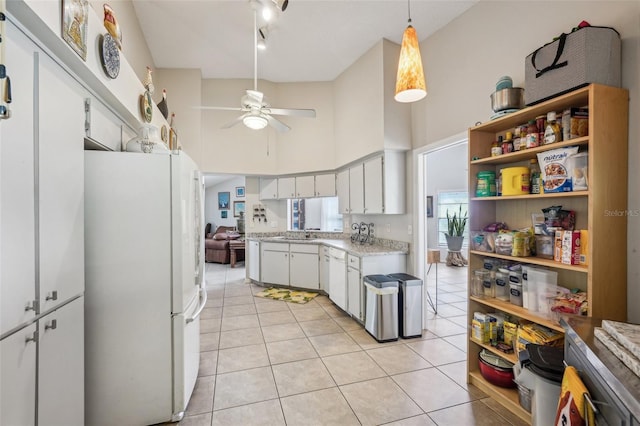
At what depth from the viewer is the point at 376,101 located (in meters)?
3.73

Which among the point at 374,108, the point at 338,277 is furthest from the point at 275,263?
the point at 374,108

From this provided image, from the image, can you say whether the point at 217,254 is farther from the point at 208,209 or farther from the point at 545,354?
the point at 545,354

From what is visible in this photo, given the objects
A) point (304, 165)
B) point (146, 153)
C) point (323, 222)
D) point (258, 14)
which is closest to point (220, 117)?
point (304, 165)

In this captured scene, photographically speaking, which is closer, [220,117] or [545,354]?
[545,354]

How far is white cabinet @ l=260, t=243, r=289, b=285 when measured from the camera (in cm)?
529

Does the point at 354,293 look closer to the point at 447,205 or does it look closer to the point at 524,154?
the point at 524,154

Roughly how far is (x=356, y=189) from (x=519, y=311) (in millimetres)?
2744

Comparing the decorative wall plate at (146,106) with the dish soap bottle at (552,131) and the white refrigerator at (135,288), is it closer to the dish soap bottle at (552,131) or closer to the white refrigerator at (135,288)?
the white refrigerator at (135,288)

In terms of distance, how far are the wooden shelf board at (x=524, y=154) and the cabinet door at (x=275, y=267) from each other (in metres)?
3.75

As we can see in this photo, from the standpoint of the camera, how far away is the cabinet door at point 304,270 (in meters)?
4.97

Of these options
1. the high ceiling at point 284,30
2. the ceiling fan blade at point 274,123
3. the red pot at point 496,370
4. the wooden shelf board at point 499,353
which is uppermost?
the high ceiling at point 284,30

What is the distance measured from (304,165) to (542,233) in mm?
3927

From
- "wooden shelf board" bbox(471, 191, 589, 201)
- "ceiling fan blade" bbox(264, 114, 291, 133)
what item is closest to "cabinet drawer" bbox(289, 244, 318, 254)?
"ceiling fan blade" bbox(264, 114, 291, 133)

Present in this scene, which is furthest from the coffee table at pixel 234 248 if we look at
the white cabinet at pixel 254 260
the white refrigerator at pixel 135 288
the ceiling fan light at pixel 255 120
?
the white refrigerator at pixel 135 288
